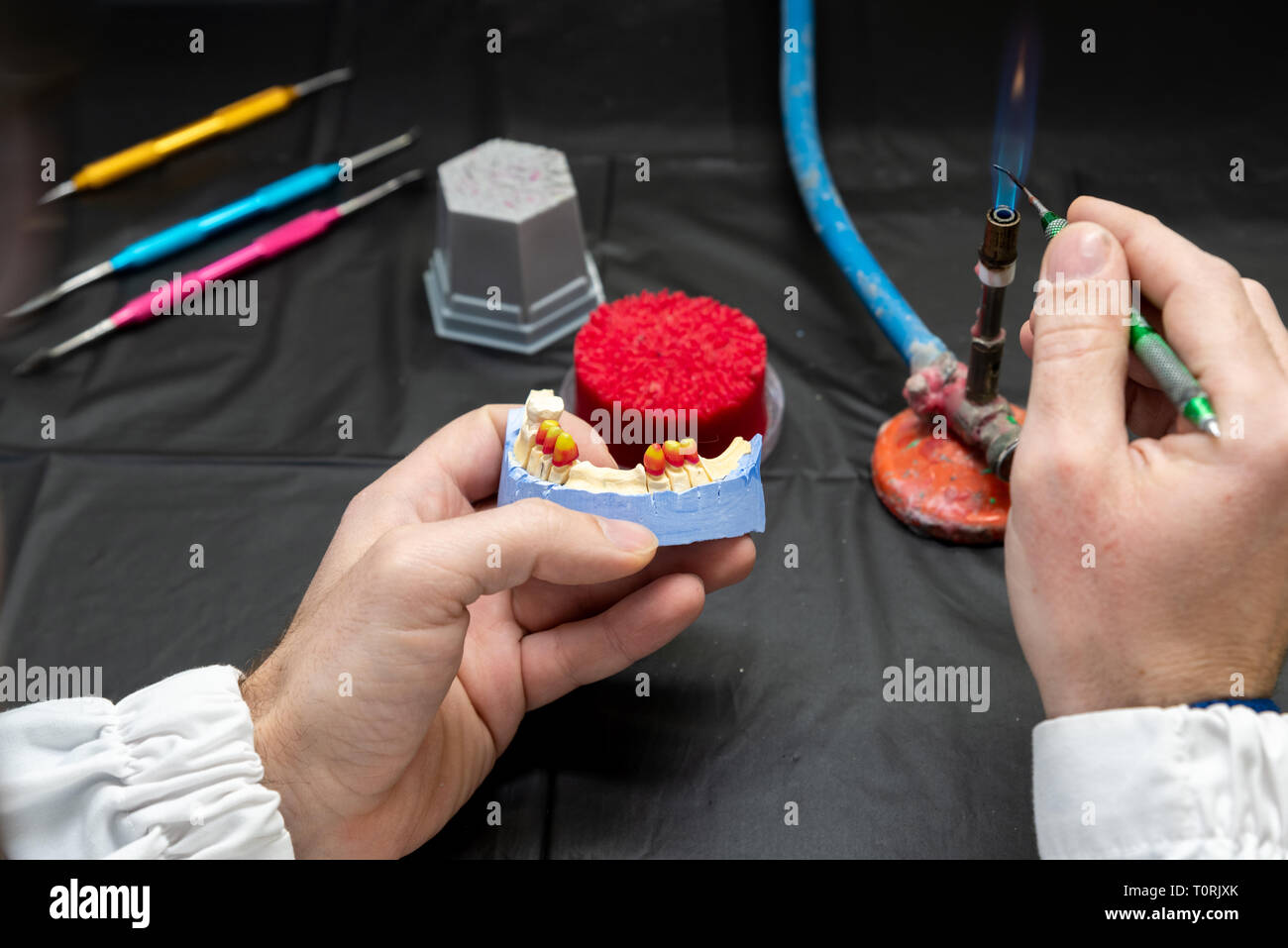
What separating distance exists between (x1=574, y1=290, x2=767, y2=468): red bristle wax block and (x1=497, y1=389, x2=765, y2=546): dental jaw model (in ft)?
0.67

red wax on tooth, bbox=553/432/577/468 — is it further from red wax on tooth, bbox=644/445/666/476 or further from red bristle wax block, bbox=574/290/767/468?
red bristle wax block, bbox=574/290/767/468

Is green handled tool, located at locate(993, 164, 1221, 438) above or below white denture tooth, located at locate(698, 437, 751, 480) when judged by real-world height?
above

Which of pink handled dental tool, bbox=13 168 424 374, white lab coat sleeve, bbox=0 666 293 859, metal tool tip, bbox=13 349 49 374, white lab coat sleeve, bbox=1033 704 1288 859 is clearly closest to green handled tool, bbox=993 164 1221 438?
white lab coat sleeve, bbox=1033 704 1288 859

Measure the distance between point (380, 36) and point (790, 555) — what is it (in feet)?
4.29

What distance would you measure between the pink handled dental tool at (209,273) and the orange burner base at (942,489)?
95cm

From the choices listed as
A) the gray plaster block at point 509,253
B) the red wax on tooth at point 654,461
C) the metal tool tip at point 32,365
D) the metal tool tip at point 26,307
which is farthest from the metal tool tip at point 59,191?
the red wax on tooth at point 654,461

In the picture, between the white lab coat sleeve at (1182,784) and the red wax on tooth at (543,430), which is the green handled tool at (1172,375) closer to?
the white lab coat sleeve at (1182,784)

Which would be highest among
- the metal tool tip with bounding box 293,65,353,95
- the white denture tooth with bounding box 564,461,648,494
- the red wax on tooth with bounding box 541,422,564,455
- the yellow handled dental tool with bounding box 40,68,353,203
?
the metal tool tip with bounding box 293,65,353,95

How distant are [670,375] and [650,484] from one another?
11.0 inches

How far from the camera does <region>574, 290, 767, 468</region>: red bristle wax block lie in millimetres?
1416

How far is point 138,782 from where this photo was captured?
1.00m

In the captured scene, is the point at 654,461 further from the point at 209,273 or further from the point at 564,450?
the point at 209,273

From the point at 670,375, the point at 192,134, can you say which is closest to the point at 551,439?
the point at 670,375

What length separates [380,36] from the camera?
216cm
